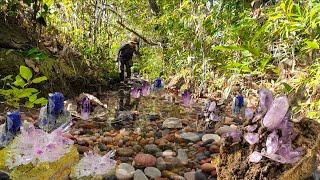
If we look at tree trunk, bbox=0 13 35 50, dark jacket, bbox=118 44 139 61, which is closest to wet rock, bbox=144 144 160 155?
tree trunk, bbox=0 13 35 50

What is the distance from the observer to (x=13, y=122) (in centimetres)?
138

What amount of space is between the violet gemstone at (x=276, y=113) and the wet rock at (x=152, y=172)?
3.63 ft

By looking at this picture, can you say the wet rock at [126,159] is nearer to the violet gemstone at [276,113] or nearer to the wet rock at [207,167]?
the wet rock at [207,167]

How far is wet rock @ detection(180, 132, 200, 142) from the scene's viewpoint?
3175 millimetres

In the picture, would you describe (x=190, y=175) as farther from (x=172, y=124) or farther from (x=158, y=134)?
(x=172, y=124)

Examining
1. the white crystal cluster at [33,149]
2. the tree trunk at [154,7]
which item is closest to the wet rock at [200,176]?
the white crystal cluster at [33,149]

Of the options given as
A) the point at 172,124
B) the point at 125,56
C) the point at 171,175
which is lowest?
the point at 171,175

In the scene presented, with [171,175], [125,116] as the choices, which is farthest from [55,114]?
[125,116]

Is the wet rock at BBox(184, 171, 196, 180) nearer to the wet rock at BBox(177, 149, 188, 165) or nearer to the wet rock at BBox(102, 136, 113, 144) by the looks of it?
the wet rock at BBox(177, 149, 188, 165)

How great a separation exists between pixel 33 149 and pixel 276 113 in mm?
806

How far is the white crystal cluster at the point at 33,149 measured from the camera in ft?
2.93

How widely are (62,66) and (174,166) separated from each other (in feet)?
10.9

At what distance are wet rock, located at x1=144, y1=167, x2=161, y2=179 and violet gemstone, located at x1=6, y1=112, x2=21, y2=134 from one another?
3.70ft

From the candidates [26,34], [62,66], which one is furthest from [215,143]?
[26,34]
